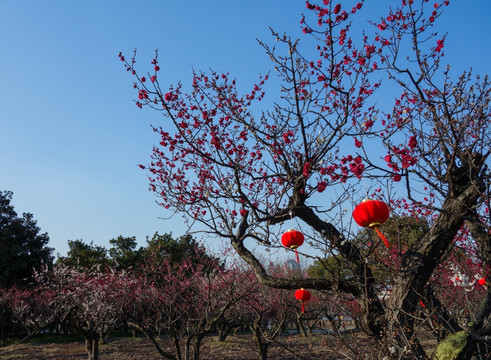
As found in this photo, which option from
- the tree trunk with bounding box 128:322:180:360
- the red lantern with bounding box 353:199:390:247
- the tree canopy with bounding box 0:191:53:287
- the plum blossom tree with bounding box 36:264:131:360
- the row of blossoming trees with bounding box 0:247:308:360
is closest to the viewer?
the red lantern with bounding box 353:199:390:247

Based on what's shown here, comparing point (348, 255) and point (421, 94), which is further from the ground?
point (421, 94)

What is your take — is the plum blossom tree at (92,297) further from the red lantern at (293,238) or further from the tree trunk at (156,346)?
the red lantern at (293,238)

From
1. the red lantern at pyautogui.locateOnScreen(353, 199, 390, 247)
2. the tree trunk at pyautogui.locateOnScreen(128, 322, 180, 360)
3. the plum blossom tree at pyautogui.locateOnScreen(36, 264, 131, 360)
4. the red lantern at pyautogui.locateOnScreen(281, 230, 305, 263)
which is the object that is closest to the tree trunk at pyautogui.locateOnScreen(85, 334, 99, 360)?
the plum blossom tree at pyautogui.locateOnScreen(36, 264, 131, 360)

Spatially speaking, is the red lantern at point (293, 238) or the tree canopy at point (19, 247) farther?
the tree canopy at point (19, 247)

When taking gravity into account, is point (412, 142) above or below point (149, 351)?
above

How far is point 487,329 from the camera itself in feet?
12.0

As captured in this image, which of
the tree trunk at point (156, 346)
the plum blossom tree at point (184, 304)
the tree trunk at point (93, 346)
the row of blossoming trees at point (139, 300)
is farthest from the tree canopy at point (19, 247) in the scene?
the tree trunk at point (156, 346)

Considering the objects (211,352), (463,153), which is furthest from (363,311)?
(211,352)

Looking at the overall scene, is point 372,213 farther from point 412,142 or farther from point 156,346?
point 156,346

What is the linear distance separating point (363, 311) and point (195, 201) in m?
2.90

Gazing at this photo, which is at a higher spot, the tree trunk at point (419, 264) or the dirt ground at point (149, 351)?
the tree trunk at point (419, 264)

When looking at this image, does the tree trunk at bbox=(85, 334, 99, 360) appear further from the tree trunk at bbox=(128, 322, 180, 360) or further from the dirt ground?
the dirt ground

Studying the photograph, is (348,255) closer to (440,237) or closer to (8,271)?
(440,237)

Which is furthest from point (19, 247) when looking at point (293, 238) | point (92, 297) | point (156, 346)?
point (293, 238)
